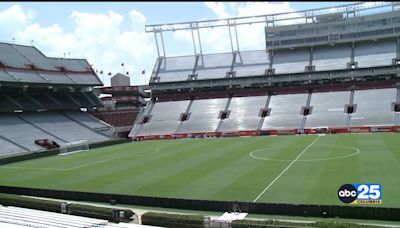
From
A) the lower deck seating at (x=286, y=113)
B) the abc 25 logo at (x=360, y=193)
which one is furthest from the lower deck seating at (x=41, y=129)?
the abc 25 logo at (x=360, y=193)

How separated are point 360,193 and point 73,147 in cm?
3737

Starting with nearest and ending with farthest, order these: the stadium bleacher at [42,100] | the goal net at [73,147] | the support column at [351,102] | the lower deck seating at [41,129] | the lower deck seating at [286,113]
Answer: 1. the lower deck seating at [41,129]
2. the goal net at [73,147]
3. the stadium bleacher at [42,100]
4. the support column at [351,102]
5. the lower deck seating at [286,113]

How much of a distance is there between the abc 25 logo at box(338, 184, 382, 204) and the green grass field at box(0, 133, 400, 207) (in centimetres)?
160

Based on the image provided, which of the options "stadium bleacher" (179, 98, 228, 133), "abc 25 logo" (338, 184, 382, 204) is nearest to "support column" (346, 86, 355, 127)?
"stadium bleacher" (179, 98, 228, 133)

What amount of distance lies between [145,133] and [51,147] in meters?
16.6

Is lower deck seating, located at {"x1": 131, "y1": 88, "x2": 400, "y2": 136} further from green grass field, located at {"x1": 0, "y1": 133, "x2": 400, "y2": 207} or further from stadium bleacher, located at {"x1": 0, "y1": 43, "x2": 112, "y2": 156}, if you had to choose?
green grass field, located at {"x1": 0, "y1": 133, "x2": 400, "y2": 207}

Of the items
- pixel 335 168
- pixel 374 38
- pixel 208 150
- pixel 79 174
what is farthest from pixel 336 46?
pixel 79 174

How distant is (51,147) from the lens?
47.8 metres

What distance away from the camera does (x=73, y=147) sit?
47.8 metres

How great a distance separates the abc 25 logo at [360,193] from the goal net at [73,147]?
35310 millimetres

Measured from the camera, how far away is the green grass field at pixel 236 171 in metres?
22.4

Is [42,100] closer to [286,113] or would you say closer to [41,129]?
[41,129]

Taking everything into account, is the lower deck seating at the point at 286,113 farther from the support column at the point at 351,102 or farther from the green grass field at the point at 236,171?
the green grass field at the point at 236,171

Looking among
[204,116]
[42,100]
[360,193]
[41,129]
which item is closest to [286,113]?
[204,116]
